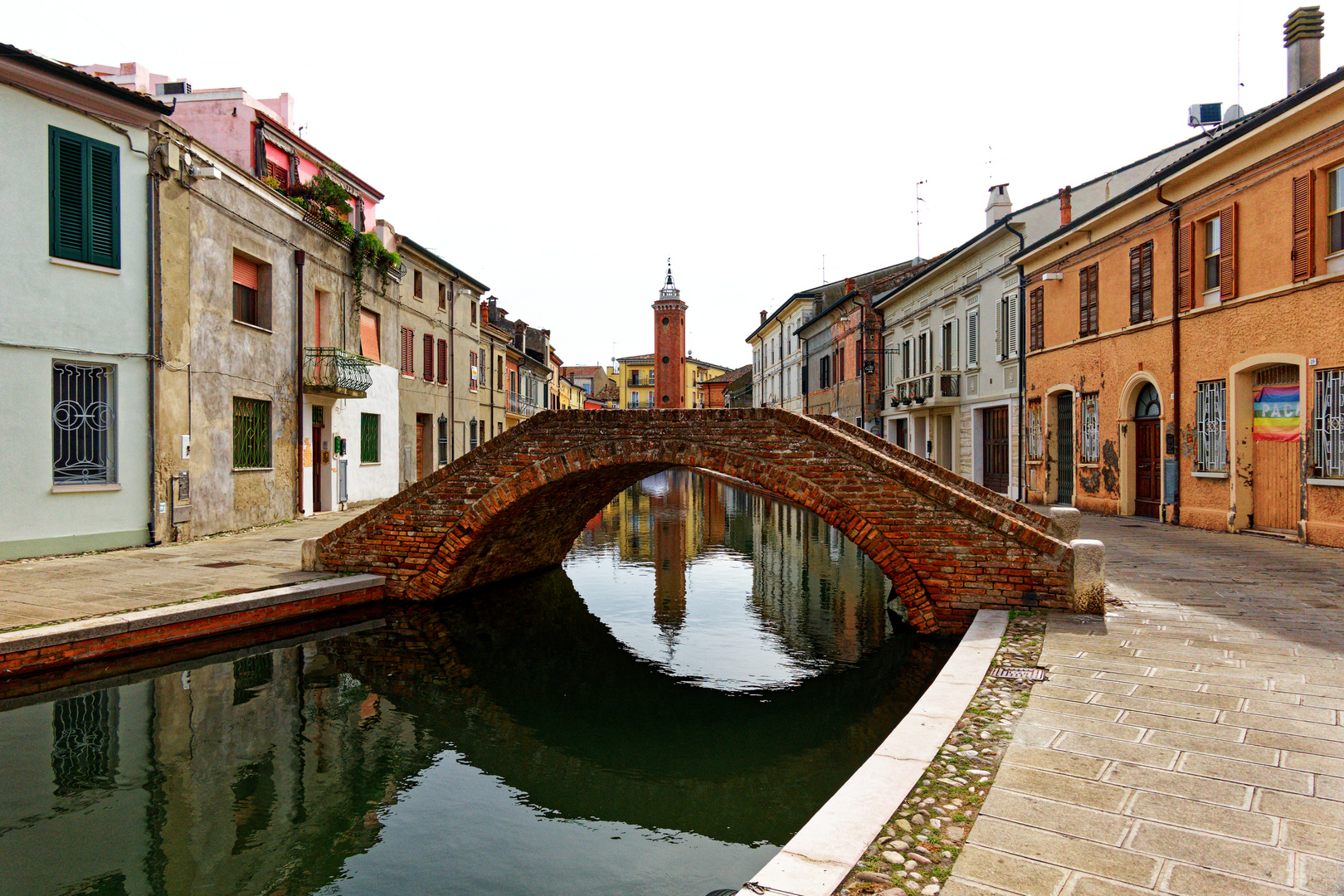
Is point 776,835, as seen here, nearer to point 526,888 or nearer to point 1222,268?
point 526,888

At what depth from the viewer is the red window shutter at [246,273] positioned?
567 inches

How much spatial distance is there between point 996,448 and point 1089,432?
4965mm

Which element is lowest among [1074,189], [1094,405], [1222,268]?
[1094,405]

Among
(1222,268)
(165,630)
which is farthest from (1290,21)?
(165,630)

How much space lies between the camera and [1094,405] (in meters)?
16.8

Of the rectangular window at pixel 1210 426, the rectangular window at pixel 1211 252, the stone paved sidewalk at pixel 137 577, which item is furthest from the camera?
the rectangular window at pixel 1211 252

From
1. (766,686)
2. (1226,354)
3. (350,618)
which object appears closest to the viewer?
(766,686)

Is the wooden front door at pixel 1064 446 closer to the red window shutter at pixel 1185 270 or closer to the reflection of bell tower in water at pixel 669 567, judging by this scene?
the red window shutter at pixel 1185 270

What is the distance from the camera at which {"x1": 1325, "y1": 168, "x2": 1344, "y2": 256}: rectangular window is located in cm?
1043

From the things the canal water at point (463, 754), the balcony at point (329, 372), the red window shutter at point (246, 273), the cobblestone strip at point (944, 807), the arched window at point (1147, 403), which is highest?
the red window shutter at point (246, 273)

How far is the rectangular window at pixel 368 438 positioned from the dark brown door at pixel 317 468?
1596 millimetres

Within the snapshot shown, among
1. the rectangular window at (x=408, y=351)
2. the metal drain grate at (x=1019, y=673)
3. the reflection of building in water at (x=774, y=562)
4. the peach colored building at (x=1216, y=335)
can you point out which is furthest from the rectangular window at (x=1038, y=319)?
the rectangular window at (x=408, y=351)

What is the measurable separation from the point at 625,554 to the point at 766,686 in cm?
818

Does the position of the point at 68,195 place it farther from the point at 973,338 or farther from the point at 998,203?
the point at 998,203
